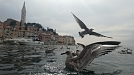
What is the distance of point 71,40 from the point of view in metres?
189

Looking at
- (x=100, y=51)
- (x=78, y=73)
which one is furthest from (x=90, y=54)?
(x=78, y=73)

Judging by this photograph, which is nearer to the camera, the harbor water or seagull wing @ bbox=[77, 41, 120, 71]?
seagull wing @ bbox=[77, 41, 120, 71]

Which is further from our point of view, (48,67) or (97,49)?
(48,67)

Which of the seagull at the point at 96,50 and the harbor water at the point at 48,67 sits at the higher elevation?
the seagull at the point at 96,50

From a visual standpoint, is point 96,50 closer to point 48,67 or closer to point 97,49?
point 97,49

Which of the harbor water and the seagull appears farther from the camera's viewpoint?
the harbor water

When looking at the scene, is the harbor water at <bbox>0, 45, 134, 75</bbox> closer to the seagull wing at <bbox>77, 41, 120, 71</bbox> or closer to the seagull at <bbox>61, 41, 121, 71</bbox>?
the seagull at <bbox>61, 41, 121, 71</bbox>

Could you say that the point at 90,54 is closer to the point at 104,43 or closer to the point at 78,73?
the point at 104,43

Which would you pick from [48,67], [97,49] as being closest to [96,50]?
[97,49]

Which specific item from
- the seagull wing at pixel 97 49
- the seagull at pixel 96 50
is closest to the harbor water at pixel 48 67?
the seagull at pixel 96 50

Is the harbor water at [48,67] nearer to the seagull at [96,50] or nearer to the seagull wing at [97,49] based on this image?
the seagull at [96,50]

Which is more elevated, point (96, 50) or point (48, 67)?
point (96, 50)

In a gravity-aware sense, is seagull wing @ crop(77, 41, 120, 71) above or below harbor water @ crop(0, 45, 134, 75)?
above

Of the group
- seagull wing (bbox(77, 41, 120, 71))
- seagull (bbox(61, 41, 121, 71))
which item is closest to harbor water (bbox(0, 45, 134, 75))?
seagull (bbox(61, 41, 121, 71))
